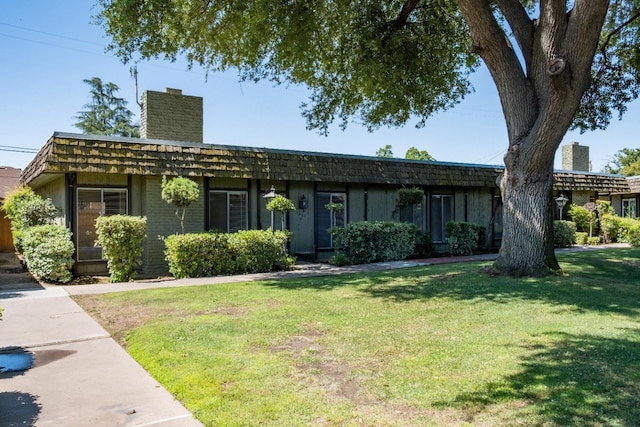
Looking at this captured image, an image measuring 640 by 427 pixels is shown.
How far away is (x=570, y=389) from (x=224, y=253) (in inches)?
343

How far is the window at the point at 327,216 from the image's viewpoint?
14883 millimetres

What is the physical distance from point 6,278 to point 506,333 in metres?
11.3

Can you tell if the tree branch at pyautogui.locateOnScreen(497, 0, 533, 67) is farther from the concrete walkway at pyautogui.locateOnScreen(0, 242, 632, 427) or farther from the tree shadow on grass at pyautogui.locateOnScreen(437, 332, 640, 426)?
the concrete walkway at pyautogui.locateOnScreen(0, 242, 632, 427)

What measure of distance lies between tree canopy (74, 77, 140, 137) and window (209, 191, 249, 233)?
1259 inches

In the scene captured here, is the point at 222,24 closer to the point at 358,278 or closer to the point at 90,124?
the point at 358,278

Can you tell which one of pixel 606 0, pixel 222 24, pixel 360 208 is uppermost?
pixel 222 24

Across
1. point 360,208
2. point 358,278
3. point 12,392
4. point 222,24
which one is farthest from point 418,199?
point 12,392

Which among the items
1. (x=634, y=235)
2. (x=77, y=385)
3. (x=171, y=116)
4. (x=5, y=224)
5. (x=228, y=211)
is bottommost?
(x=77, y=385)

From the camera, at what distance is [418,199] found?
606 inches

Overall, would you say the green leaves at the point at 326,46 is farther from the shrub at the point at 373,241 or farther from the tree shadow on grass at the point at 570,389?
the tree shadow on grass at the point at 570,389

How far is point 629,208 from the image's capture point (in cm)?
2356

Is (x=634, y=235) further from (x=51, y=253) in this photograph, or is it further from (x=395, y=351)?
(x=51, y=253)

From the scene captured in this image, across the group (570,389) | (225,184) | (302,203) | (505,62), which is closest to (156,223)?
(225,184)

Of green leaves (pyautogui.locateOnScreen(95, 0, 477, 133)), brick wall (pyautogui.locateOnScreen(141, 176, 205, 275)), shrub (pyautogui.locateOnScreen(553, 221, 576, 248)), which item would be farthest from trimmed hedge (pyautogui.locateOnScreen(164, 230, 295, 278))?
shrub (pyautogui.locateOnScreen(553, 221, 576, 248))
